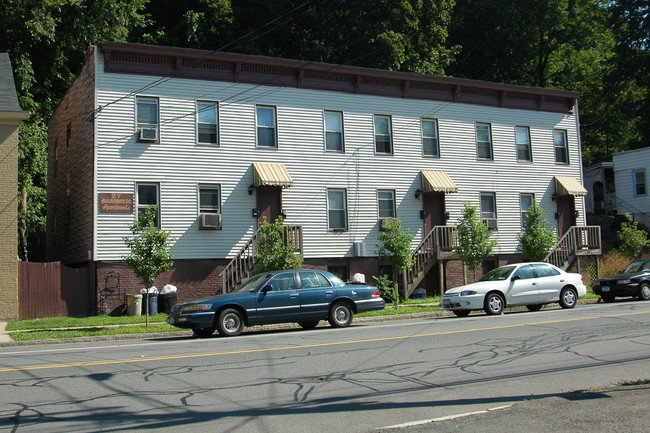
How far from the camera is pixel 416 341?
515 inches

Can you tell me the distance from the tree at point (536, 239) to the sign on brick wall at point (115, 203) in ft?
52.8

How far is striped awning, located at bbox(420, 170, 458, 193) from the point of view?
27.8 meters

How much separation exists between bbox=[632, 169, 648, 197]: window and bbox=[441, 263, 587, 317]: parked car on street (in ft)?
74.6

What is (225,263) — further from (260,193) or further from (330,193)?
(330,193)

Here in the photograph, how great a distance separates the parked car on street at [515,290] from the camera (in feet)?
61.8

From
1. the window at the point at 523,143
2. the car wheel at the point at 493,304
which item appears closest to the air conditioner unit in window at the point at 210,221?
the car wheel at the point at 493,304

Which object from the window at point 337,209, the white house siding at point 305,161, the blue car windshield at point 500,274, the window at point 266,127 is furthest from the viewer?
the window at point 337,209

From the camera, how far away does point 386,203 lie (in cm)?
2780

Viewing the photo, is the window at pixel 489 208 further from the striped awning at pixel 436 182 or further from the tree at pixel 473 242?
the tree at pixel 473 242

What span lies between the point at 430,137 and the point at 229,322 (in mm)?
16580

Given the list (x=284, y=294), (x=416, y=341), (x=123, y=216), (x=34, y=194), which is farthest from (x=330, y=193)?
(x=34, y=194)

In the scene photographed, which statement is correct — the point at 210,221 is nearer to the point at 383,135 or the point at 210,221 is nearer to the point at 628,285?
the point at 383,135

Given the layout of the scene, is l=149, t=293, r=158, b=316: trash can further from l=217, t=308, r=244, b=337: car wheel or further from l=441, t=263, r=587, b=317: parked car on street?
l=441, t=263, r=587, b=317: parked car on street

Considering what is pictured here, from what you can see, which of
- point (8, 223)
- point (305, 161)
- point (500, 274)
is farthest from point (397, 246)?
point (8, 223)
